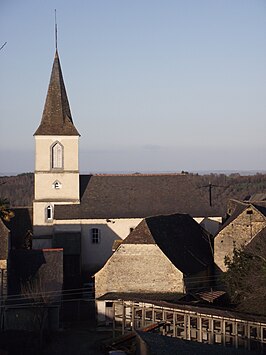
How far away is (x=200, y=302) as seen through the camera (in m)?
29.1

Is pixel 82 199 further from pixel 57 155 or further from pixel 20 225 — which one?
pixel 20 225

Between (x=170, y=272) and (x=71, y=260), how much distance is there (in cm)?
1114

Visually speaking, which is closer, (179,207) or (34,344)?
(34,344)

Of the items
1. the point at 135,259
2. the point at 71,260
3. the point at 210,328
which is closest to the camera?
the point at 210,328

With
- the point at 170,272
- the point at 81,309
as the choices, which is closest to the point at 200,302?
the point at 170,272

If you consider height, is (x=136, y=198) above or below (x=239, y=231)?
above

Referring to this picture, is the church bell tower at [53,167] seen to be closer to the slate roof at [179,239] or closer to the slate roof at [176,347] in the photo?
the slate roof at [179,239]

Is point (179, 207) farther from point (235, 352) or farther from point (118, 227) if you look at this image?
point (235, 352)

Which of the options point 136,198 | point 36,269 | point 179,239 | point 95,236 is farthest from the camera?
point 136,198

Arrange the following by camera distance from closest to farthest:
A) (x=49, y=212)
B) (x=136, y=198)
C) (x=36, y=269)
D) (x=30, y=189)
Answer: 1. (x=36, y=269)
2. (x=49, y=212)
3. (x=136, y=198)
4. (x=30, y=189)

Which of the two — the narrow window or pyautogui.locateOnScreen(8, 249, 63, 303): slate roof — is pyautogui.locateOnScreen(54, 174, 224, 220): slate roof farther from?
pyautogui.locateOnScreen(8, 249, 63, 303): slate roof

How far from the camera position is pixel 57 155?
43.3 metres

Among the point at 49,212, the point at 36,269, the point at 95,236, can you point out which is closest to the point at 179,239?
the point at 36,269

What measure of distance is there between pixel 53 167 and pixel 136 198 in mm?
6124
